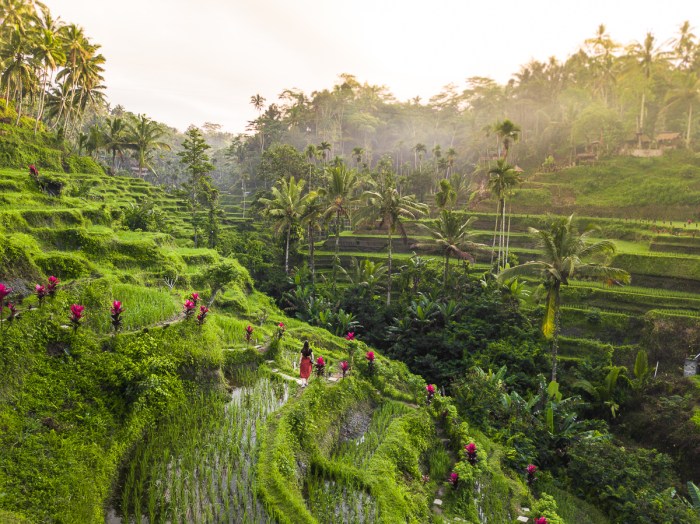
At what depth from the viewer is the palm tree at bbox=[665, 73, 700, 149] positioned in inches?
1735

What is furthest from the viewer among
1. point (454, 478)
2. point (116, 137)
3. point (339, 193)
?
point (116, 137)

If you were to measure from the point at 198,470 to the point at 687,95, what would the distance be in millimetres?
58258

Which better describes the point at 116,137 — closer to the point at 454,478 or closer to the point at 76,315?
the point at 76,315

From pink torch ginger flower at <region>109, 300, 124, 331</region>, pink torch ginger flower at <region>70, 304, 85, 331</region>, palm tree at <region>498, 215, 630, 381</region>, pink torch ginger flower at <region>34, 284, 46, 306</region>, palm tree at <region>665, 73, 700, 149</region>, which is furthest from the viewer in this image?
palm tree at <region>665, 73, 700, 149</region>

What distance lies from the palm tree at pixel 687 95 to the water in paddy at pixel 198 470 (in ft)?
178

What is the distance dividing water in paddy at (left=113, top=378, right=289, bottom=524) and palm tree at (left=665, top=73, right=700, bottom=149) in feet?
178

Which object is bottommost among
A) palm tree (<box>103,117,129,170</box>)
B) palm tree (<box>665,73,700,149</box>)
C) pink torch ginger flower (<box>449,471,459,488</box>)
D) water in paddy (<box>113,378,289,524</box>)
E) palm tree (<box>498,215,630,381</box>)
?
pink torch ginger flower (<box>449,471,459,488</box>)

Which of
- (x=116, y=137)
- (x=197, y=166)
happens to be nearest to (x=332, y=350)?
(x=197, y=166)

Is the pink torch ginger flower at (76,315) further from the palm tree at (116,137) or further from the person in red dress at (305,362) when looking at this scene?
the palm tree at (116,137)

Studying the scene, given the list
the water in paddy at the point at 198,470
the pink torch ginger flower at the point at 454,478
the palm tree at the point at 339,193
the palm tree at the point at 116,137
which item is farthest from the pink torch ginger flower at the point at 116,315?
the palm tree at the point at 116,137

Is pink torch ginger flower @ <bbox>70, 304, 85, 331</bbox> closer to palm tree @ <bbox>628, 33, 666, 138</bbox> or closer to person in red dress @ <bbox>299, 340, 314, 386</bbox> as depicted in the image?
person in red dress @ <bbox>299, 340, 314, 386</bbox>

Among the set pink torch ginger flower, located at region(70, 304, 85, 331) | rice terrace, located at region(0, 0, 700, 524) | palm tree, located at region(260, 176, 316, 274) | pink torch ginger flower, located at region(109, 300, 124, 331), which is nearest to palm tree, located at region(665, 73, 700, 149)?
rice terrace, located at region(0, 0, 700, 524)

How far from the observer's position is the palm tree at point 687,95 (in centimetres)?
4406

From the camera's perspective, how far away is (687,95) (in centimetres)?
4456
